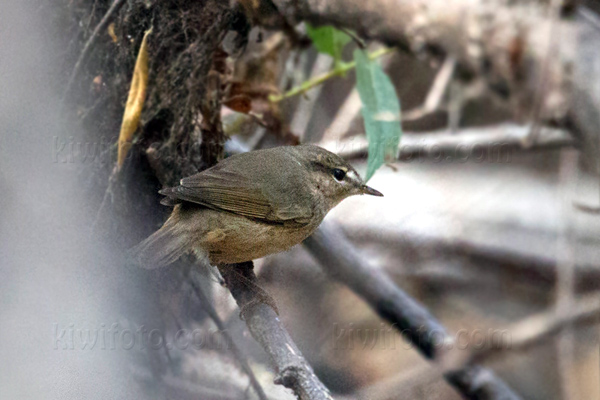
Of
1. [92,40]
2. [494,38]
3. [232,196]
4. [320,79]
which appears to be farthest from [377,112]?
[494,38]

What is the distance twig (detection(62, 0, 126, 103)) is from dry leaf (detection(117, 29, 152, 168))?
3.3 inches

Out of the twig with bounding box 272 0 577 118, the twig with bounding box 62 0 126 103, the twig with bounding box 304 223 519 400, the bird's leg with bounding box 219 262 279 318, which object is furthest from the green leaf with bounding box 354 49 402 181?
the twig with bounding box 272 0 577 118

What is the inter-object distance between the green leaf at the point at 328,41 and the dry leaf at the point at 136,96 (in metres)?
1.01

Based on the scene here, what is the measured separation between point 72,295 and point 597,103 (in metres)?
3.05

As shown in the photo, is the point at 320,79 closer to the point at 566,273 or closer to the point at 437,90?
the point at 437,90

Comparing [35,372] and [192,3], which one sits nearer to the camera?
[35,372]

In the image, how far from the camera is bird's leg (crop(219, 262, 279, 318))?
116 centimetres

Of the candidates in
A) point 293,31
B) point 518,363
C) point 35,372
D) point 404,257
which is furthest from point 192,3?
point 518,363

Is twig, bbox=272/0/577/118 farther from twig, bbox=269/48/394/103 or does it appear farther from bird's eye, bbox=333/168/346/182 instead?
bird's eye, bbox=333/168/346/182

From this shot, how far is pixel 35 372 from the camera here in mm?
794

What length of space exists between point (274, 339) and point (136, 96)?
653 millimetres

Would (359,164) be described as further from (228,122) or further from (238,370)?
(238,370)

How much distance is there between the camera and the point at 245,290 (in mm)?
1177

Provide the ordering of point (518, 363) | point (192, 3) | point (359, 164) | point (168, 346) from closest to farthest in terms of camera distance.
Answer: point (168, 346)
point (192, 3)
point (359, 164)
point (518, 363)
